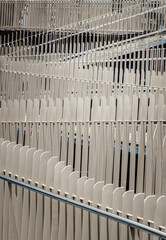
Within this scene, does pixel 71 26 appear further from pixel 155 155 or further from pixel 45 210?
pixel 45 210

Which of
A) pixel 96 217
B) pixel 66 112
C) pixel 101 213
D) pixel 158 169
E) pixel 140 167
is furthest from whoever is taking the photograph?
pixel 66 112

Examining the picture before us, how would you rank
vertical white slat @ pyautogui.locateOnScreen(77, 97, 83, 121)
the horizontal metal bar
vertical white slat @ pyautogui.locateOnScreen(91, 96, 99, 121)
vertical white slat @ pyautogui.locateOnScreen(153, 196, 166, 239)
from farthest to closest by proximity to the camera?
vertical white slat @ pyautogui.locateOnScreen(77, 97, 83, 121)
vertical white slat @ pyautogui.locateOnScreen(91, 96, 99, 121)
vertical white slat @ pyautogui.locateOnScreen(153, 196, 166, 239)
the horizontal metal bar

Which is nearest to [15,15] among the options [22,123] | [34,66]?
[34,66]

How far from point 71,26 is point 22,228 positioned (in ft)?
23.5

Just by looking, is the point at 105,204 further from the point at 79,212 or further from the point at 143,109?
the point at 143,109

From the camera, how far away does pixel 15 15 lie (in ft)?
34.3

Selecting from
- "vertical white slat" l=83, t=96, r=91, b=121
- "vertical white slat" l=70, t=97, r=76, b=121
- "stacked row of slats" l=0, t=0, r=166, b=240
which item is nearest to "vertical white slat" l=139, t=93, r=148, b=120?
"stacked row of slats" l=0, t=0, r=166, b=240

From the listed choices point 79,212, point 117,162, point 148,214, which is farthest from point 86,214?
point 117,162

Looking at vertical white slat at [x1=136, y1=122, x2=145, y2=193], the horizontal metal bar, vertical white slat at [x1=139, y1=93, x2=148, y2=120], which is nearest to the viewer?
the horizontal metal bar

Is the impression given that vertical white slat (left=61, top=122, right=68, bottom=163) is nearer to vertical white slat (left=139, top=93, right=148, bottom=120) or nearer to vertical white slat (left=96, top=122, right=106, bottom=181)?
vertical white slat (left=96, top=122, right=106, bottom=181)

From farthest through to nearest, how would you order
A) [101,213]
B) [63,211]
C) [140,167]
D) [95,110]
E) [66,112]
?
[66,112], [95,110], [140,167], [63,211], [101,213]

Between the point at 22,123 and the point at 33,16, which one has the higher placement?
the point at 33,16

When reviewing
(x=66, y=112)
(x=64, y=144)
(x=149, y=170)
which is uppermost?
(x=66, y=112)

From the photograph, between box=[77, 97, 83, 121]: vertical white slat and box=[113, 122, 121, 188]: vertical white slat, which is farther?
box=[77, 97, 83, 121]: vertical white slat
